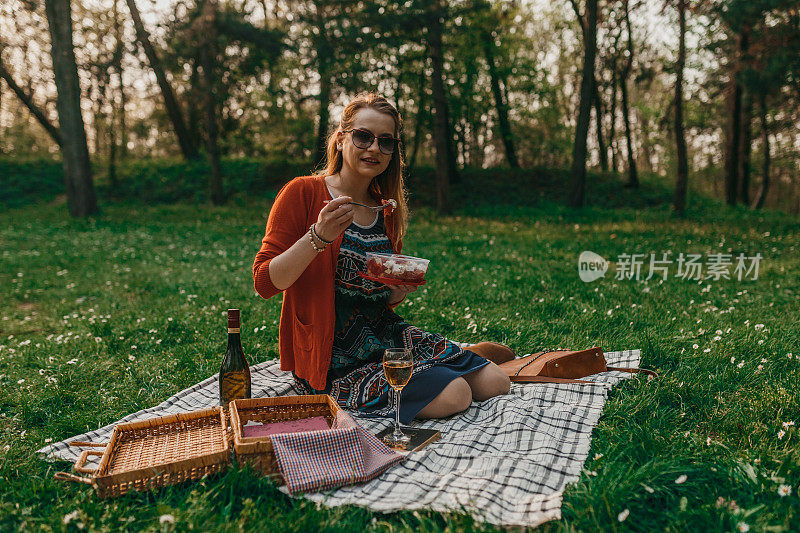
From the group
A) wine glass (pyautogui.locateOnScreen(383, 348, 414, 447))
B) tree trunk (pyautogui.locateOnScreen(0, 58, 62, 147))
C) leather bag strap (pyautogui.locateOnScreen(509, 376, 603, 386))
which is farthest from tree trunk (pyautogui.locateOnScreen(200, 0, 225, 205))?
wine glass (pyautogui.locateOnScreen(383, 348, 414, 447))

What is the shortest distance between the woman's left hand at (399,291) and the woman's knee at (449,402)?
64 cm

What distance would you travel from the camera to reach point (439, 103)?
15773mm

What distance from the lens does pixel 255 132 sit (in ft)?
96.3

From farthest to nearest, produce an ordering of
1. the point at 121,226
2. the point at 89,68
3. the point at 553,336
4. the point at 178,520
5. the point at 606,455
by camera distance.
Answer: the point at 89,68 → the point at 121,226 → the point at 553,336 → the point at 606,455 → the point at 178,520

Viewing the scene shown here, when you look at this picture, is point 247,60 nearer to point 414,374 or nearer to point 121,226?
point 121,226

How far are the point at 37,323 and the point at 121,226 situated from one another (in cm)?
915

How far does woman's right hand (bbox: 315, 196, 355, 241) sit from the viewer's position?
9.32 ft

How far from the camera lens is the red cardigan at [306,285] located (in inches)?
130

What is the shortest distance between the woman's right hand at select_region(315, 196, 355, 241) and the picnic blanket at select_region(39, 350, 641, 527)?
121cm

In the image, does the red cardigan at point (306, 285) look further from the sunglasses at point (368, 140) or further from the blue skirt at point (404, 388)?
the sunglasses at point (368, 140)

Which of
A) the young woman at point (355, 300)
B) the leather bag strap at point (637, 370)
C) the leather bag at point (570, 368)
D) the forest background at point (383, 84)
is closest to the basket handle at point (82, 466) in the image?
the young woman at point (355, 300)

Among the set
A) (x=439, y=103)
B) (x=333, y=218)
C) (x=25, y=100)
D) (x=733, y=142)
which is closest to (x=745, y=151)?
(x=733, y=142)

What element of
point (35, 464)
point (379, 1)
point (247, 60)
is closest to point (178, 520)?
point (35, 464)

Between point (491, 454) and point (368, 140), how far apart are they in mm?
1948
